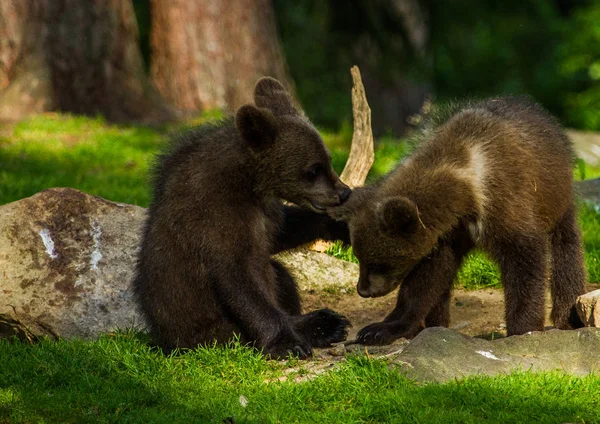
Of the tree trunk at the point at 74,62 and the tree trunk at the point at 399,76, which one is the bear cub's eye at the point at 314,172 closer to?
the tree trunk at the point at 74,62

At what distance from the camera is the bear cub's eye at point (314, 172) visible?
6.74 meters

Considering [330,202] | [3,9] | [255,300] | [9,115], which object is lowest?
[255,300]

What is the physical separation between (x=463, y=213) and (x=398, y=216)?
0.59 m

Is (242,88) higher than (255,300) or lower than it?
higher

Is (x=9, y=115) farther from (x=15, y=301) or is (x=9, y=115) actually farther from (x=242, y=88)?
(x=15, y=301)

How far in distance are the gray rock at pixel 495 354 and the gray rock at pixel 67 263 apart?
8.21 ft

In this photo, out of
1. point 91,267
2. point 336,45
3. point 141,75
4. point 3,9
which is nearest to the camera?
point 91,267

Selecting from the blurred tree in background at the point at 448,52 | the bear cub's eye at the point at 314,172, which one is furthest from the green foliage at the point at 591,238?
the blurred tree in background at the point at 448,52

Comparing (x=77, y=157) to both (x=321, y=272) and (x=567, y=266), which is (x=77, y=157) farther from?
(x=567, y=266)

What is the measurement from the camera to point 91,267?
7844mm

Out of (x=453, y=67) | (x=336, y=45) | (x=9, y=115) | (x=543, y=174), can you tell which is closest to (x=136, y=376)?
(x=543, y=174)

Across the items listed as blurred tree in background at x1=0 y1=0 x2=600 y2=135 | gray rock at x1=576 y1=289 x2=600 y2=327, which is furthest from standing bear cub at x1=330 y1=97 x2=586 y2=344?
blurred tree in background at x1=0 y1=0 x2=600 y2=135

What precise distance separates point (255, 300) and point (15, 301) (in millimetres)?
2017

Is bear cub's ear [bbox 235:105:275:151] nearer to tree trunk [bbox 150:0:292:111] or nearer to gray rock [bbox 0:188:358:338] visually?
gray rock [bbox 0:188:358:338]
